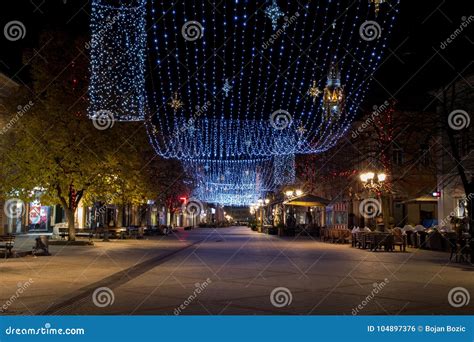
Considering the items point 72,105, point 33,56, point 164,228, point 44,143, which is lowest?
point 164,228

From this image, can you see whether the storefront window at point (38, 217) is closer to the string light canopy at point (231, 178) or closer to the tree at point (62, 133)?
the tree at point (62, 133)

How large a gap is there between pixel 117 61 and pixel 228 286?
1880cm

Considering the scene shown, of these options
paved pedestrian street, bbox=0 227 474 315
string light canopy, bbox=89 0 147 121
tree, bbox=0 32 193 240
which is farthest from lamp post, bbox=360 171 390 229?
tree, bbox=0 32 193 240

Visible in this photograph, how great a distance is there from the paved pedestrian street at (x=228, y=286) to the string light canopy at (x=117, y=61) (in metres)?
10.8

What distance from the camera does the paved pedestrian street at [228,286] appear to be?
10.4 meters

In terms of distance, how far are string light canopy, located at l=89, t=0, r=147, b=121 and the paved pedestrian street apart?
1082cm

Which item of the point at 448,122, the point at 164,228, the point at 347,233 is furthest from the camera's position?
the point at 164,228

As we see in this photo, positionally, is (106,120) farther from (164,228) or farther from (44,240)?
(164,228)

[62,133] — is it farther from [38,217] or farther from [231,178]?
[231,178]

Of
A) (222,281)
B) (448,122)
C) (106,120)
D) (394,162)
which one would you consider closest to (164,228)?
(394,162)

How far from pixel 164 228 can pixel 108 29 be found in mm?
30150

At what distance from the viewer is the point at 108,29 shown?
28562 millimetres

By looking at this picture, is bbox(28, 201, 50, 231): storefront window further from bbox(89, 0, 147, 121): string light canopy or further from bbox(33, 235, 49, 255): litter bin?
bbox(33, 235, 49, 255): litter bin

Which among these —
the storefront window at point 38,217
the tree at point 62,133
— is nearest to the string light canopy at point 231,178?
the storefront window at point 38,217
